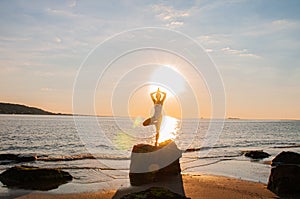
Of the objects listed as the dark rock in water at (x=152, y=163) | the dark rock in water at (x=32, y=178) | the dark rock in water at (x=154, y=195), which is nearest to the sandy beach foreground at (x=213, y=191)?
the dark rock in water at (x=152, y=163)

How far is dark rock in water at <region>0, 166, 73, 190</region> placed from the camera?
59.8ft

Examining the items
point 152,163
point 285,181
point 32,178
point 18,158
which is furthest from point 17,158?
point 285,181

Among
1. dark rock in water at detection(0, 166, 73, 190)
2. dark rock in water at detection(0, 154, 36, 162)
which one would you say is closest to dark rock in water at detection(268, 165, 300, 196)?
dark rock in water at detection(0, 166, 73, 190)

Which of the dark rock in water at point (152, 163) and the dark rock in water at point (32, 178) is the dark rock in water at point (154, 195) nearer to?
the dark rock in water at point (152, 163)

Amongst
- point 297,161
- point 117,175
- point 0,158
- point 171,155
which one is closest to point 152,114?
point 171,155

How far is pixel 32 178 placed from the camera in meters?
18.8

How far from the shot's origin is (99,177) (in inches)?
877

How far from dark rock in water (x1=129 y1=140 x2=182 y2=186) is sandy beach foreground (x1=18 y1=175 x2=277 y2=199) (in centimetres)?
133

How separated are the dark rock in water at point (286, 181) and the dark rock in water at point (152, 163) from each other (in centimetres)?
613

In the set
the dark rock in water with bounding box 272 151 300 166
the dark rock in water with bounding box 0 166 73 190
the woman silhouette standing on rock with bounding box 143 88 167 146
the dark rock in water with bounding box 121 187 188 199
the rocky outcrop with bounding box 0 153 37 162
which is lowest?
the rocky outcrop with bounding box 0 153 37 162

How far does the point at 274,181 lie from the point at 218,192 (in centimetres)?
327

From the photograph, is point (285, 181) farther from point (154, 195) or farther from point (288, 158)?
point (288, 158)

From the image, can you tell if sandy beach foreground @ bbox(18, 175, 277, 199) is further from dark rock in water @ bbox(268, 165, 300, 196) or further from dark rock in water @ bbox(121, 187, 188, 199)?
dark rock in water @ bbox(121, 187, 188, 199)

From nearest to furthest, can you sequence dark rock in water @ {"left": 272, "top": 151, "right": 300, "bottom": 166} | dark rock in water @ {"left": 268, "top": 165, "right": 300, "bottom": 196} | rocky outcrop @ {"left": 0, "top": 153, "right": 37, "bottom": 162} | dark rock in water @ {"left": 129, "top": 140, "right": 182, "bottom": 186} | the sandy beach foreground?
the sandy beach foreground, dark rock in water @ {"left": 268, "top": 165, "right": 300, "bottom": 196}, dark rock in water @ {"left": 129, "top": 140, "right": 182, "bottom": 186}, dark rock in water @ {"left": 272, "top": 151, "right": 300, "bottom": 166}, rocky outcrop @ {"left": 0, "top": 153, "right": 37, "bottom": 162}
